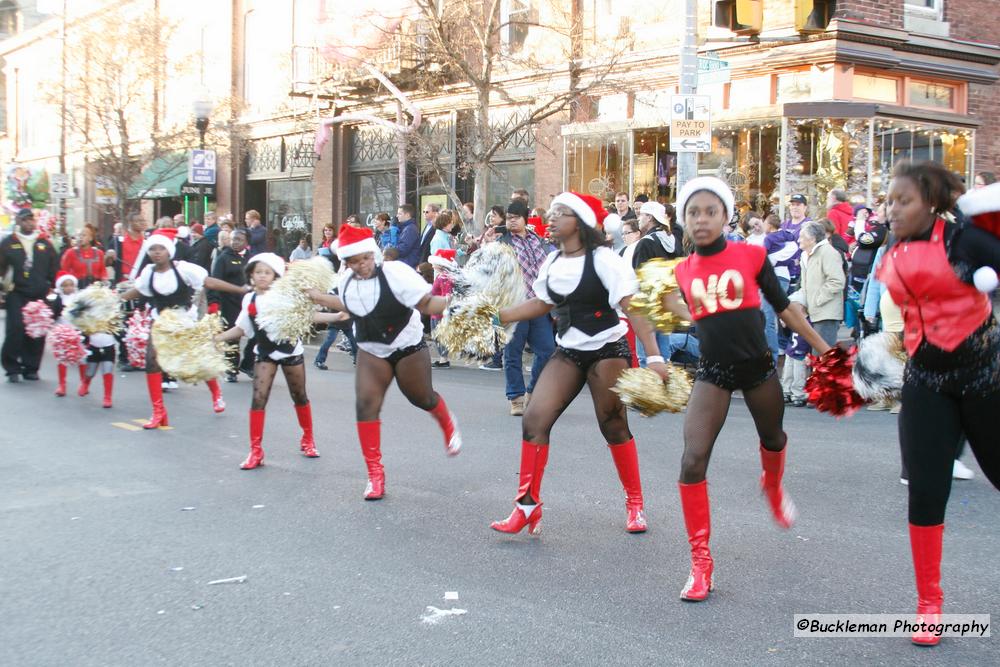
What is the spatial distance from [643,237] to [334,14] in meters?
11.6

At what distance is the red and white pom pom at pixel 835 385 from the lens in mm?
4941

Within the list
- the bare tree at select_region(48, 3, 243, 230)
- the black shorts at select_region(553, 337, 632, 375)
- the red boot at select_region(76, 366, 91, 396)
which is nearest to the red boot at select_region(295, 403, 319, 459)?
the black shorts at select_region(553, 337, 632, 375)

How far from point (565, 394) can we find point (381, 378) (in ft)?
5.41

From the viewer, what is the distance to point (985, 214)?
390 cm

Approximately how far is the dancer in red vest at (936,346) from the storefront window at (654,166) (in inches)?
571

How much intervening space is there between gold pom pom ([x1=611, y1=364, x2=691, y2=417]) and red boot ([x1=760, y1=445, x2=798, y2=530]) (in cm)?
51

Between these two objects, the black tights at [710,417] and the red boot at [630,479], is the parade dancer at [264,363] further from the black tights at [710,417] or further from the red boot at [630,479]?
the black tights at [710,417]

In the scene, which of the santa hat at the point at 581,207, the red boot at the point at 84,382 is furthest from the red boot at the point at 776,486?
the red boot at the point at 84,382

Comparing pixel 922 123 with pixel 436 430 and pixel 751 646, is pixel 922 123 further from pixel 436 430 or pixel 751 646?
pixel 751 646

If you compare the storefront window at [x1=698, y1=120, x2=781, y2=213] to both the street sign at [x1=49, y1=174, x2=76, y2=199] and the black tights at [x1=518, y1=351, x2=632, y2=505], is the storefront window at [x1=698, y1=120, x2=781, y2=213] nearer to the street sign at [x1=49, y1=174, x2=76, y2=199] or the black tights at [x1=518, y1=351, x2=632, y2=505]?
the black tights at [x1=518, y1=351, x2=632, y2=505]

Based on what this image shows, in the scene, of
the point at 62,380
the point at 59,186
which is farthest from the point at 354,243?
the point at 59,186

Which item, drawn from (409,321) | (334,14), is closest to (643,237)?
(409,321)

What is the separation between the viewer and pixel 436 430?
948 cm

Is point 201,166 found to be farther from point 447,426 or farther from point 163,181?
point 447,426
